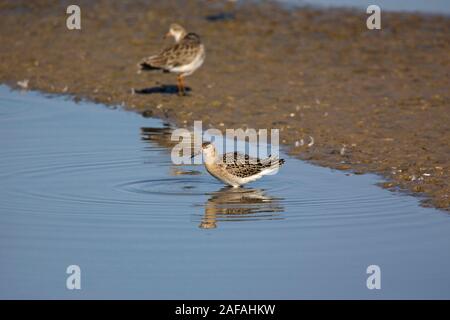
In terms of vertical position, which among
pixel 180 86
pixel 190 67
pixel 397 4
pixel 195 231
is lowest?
pixel 195 231

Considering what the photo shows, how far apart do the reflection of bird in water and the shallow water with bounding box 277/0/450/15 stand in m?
12.1

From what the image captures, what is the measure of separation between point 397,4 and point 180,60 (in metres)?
8.11

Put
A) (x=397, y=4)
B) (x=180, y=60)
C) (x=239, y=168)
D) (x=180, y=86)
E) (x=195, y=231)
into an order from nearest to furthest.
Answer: (x=195, y=231) < (x=239, y=168) < (x=180, y=60) < (x=180, y=86) < (x=397, y=4)

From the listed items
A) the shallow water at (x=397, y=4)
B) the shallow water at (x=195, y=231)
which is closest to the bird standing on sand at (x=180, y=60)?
the shallow water at (x=195, y=231)

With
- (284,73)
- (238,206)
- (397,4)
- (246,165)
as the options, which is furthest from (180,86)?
(397,4)

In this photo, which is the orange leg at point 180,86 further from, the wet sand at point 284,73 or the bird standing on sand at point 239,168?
the bird standing on sand at point 239,168

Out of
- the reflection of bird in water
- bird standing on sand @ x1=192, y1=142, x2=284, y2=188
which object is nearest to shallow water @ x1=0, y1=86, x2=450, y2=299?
the reflection of bird in water

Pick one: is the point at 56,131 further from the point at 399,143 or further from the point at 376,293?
the point at 376,293

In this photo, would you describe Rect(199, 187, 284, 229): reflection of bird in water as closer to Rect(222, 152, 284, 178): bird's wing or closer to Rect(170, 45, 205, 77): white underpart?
Rect(222, 152, 284, 178): bird's wing

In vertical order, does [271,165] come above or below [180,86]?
below

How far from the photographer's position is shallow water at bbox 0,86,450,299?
829cm

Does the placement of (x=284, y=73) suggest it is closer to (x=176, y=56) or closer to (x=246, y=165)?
(x=176, y=56)

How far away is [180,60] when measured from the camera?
17062 millimetres
